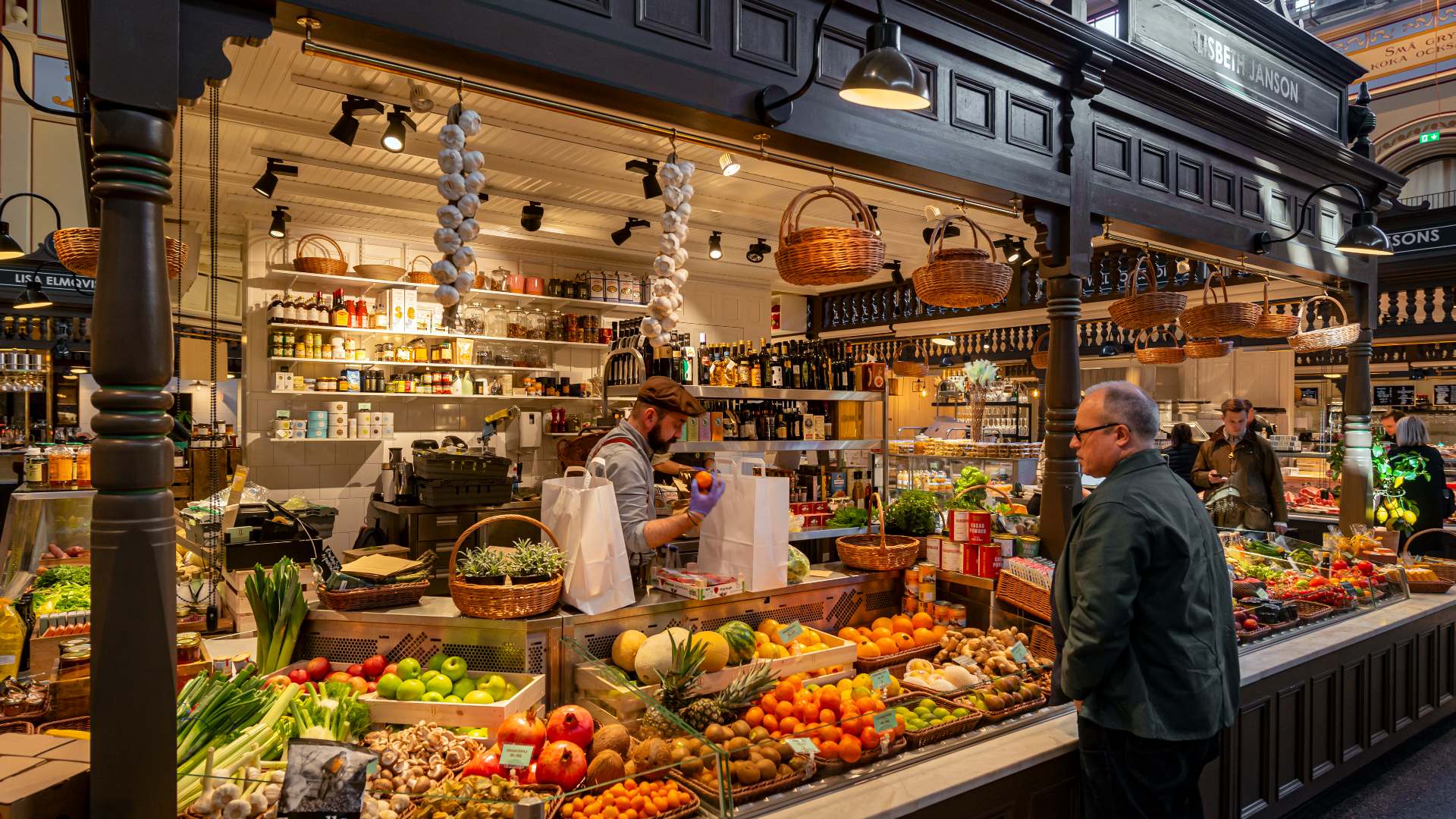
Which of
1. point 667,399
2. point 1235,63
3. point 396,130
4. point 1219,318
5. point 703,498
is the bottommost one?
point 703,498

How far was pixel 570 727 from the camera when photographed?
2.54 m

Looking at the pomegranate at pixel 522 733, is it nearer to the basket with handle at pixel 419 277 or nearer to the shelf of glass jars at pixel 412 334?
the shelf of glass jars at pixel 412 334

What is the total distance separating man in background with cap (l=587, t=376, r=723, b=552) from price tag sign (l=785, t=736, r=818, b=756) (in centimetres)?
93

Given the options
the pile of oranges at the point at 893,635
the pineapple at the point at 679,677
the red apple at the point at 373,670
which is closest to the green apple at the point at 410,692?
the red apple at the point at 373,670

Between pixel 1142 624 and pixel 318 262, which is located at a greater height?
pixel 318 262

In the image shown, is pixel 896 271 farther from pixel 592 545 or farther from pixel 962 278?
pixel 592 545

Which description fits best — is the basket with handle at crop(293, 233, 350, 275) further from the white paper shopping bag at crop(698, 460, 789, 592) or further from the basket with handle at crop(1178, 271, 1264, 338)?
the basket with handle at crop(1178, 271, 1264, 338)

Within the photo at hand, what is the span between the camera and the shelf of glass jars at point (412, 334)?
7.45 meters

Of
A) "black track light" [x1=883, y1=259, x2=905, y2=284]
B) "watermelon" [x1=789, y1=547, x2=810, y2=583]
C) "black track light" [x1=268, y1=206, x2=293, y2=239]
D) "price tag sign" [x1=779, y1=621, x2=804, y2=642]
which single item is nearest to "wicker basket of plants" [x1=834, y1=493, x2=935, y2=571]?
"watermelon" [x1=789, y1=547, x2=810, y2=583]

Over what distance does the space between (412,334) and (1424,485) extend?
908cm

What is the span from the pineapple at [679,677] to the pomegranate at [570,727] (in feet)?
0.59

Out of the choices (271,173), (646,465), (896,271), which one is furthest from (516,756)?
(896,271)

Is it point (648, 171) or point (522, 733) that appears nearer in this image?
point (522, 733)

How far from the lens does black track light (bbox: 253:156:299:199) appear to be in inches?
234
